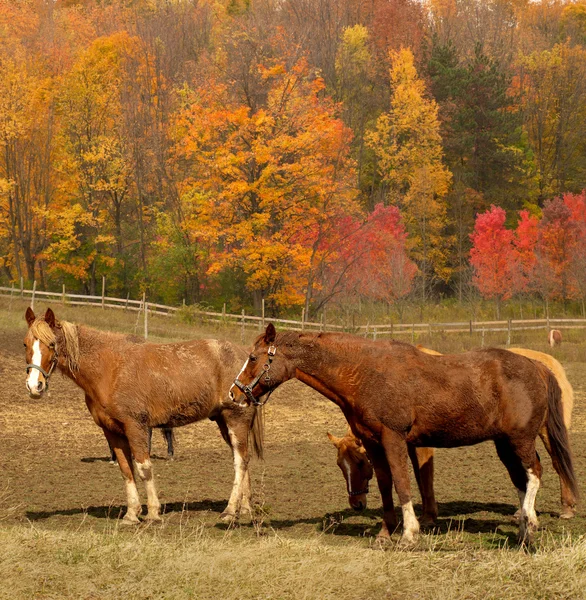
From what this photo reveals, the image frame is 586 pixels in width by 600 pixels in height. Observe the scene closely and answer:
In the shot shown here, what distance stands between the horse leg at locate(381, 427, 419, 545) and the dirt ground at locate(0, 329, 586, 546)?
89 cm

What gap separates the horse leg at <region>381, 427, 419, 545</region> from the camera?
8.72m

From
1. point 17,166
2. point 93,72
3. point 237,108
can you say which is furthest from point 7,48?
point 237,108

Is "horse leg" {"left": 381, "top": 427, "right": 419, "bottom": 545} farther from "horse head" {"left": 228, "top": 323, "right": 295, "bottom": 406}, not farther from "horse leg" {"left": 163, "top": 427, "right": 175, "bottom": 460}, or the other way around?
"horse leg" {"left": 163, "top": 427, "right": 175, "bottom": 460}

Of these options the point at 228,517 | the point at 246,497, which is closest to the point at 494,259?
the point at 246,497

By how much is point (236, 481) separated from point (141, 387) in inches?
58.7

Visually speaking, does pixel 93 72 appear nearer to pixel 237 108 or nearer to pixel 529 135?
pixel 237 108

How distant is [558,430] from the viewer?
31.4ft

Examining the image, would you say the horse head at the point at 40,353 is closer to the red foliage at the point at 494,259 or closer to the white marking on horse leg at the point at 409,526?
the white marking on horse leg at the point at 409,526

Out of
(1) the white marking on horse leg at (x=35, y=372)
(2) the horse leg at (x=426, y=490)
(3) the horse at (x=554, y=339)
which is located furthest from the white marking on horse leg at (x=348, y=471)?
(3) the horse at (x=554, y=339)

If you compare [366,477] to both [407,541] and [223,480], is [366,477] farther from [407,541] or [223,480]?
[223,480]

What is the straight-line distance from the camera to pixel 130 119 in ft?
162

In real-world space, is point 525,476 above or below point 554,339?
above

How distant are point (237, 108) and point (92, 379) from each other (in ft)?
98.0

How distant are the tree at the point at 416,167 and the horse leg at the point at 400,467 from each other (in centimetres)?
4575
